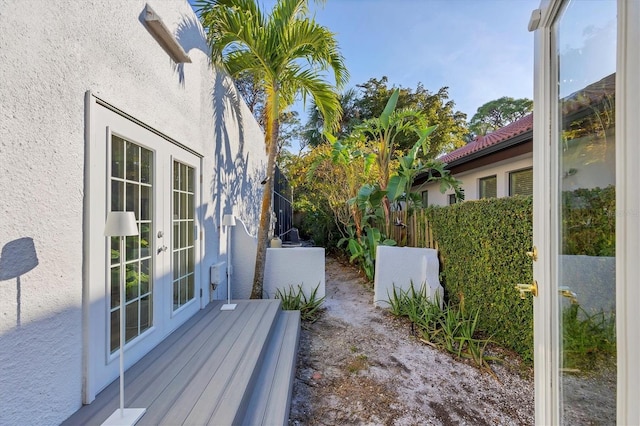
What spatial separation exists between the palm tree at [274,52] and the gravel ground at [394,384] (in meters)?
1.93

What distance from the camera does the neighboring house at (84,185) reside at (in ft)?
5.08

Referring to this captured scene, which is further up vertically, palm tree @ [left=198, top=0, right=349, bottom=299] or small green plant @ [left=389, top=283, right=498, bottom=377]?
palm tree @ [left=198, top=0, right=349, bottom=299]

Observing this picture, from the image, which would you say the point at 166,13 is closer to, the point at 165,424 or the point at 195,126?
the point at 195,126

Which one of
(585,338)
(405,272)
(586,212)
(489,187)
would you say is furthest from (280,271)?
(489,187)

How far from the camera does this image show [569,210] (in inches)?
63.9

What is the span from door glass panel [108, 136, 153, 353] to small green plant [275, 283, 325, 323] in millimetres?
2516

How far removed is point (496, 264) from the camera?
12.5ft

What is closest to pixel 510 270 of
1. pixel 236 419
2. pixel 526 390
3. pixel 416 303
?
pixel 526 390

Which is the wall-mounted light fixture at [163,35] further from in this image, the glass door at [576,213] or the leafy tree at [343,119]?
the leafy tree at [343,119]

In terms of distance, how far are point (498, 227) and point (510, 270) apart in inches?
22.8

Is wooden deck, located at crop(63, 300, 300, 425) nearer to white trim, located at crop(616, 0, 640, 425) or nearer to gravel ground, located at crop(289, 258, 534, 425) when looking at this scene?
gravel ground, located at crop(289, 258, 534, 425)

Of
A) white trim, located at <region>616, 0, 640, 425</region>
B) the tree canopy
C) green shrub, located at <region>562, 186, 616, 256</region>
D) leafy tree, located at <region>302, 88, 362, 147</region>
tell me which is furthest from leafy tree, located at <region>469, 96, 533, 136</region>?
white trim, located at <region>616, 0, 640, 425</region>

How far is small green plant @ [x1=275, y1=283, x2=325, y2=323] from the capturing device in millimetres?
5020

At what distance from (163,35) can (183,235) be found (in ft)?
7.64
